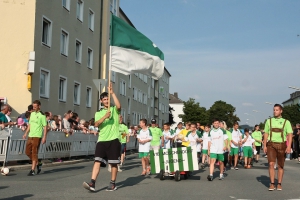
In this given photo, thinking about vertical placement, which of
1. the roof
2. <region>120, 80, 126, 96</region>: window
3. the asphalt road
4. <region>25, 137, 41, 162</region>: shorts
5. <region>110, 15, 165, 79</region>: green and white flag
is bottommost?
the asphalt road

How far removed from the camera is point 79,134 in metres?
20.2

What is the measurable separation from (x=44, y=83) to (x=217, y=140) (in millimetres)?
Result: 15415

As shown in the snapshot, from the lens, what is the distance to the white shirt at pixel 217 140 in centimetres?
1254

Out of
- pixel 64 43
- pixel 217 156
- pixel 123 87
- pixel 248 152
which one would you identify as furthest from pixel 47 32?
pixel 123 87

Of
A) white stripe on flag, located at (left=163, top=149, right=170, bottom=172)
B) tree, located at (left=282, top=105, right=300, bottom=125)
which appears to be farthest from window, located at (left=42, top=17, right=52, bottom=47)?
tree, located at (left=282, top=105, right=300, bottom=125)

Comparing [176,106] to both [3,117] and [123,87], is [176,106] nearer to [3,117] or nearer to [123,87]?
[123,87]

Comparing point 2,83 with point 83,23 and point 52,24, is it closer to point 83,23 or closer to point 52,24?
point 52,24

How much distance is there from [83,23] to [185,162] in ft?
71.8

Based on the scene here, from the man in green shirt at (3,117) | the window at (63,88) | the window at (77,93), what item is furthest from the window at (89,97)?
the man in green shirt at (3,117)

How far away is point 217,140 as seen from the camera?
1264cm

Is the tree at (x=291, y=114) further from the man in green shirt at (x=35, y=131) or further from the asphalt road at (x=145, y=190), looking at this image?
the man in green shirt at (x=35, y=131)

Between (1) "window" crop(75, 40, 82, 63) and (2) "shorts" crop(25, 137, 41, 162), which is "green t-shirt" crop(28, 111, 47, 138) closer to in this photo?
(2) "shorts" crop(25, 137, 41, 162)

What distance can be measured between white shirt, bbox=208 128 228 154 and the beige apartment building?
9612 mm

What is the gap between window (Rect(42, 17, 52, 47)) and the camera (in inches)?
1014
